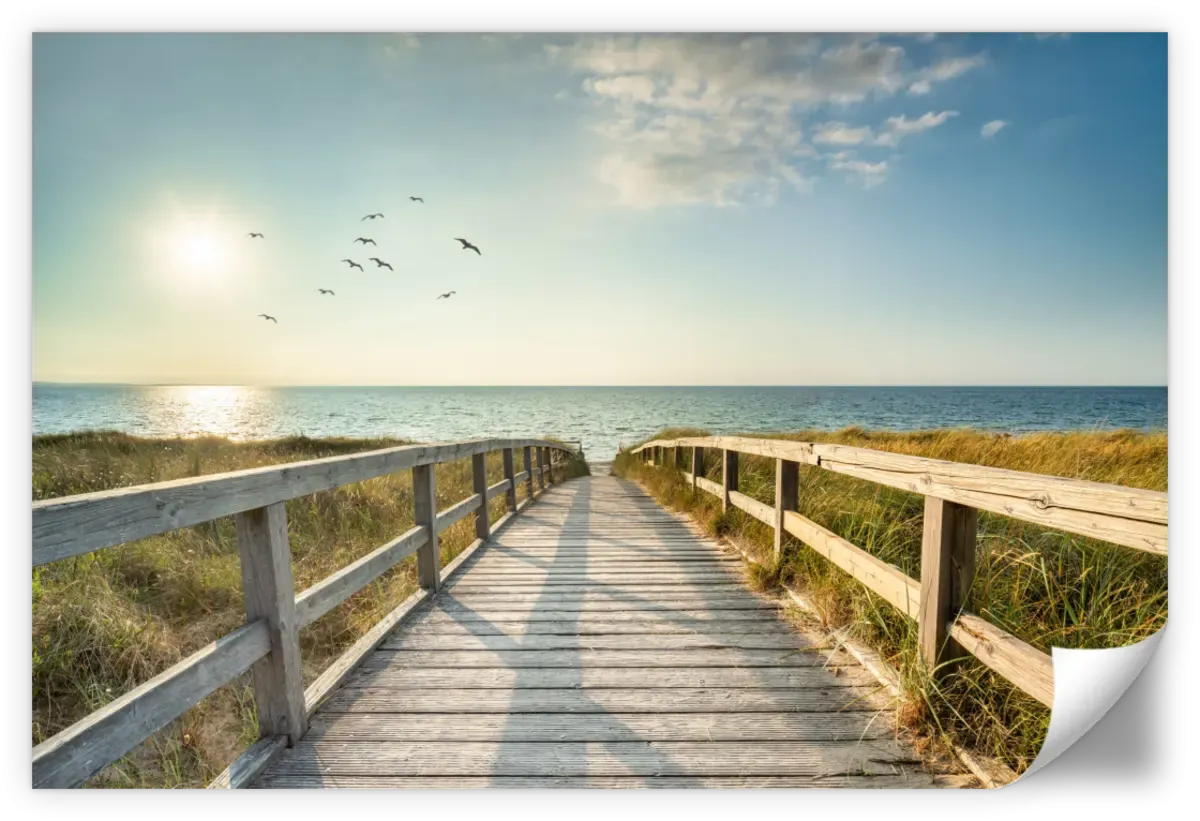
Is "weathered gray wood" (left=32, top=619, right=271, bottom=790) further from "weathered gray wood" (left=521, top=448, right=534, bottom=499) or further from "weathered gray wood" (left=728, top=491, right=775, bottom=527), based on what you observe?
"weathered gray wood" (left=521, top=448, right=534, bottom=499)

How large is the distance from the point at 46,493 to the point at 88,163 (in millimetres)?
3361

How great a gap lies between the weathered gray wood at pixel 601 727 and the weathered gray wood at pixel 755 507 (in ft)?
5.98

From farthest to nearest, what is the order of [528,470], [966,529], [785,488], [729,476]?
[528,470] < [729,476] < [785,488] < [966,529]

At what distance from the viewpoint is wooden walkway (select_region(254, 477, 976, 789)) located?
166 centimetres

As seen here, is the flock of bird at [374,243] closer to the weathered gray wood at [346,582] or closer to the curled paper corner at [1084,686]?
the weathered gray wood at [346,582]

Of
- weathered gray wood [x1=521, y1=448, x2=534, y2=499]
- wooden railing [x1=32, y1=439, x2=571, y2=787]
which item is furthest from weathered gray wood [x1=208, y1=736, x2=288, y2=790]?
weathered gray wood [x1=521, y1=448, x2=534, y2=499]

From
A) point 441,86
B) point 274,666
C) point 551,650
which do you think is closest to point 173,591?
point 274,666

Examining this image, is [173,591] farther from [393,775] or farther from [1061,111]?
[1061,111]

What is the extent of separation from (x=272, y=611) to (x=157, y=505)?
65 centimetres

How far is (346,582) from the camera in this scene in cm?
229

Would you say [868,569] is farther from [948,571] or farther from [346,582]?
[346,582]

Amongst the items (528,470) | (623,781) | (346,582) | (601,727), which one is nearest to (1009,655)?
(623,781)

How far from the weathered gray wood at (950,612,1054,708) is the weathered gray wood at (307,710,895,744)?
45 centimetres

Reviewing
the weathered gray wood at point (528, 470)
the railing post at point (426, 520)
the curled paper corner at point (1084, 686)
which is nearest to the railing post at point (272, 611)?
the railing post at point (426, 520)
